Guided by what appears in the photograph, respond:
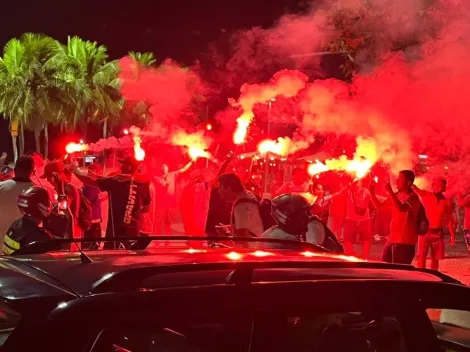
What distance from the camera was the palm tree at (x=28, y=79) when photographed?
45.5 m

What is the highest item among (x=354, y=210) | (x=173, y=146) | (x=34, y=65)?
(x=34, y=65)

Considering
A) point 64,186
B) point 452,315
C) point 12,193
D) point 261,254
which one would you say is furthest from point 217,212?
point 261,254

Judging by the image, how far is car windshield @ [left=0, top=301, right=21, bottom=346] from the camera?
1946 mm

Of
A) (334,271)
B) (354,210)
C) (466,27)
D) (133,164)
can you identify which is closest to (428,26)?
(466,27)

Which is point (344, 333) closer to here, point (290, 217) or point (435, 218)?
point (290, 217)

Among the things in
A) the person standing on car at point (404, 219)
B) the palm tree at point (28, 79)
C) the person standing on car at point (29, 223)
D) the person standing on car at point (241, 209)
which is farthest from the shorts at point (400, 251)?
the palm tree at point (28, 79)

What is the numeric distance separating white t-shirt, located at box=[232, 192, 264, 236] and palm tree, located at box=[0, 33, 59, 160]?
4147cm

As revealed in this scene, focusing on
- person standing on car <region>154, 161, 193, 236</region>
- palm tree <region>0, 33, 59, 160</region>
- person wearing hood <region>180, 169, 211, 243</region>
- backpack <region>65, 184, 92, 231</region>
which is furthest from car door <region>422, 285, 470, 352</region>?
palm tree <region>0, 33, 59, 160</region>

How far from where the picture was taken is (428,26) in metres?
11.2

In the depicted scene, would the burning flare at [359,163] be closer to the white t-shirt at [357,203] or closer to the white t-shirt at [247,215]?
the white t-shirt at [357,203]

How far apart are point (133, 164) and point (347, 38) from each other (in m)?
6.32

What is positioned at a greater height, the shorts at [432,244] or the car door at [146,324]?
the car door at [146,324]

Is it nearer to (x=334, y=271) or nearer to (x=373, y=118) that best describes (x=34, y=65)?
(x=373, y=118)

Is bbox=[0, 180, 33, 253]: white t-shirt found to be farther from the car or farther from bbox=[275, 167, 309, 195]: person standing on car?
bbox=[275, 167, 309, 195]: person standing on car
